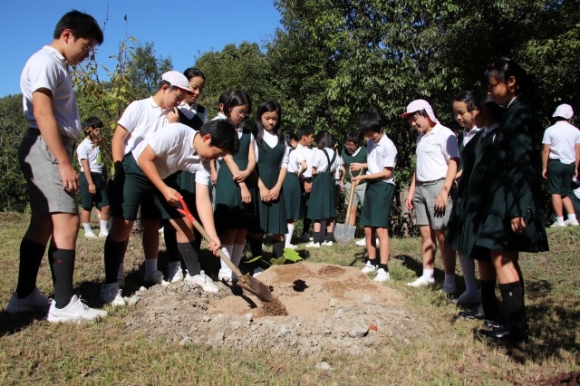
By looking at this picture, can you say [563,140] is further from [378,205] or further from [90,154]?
[90,154]

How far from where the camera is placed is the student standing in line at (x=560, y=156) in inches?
306

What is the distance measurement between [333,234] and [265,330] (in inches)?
203

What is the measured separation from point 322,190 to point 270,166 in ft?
9.26

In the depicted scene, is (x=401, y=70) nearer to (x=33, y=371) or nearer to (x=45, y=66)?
(x=45, y=66)

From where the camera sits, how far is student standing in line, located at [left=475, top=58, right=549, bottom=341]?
10.4ft

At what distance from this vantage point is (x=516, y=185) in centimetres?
319

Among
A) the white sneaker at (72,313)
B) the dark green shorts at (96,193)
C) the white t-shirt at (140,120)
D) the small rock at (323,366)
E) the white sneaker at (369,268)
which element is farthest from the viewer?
the dark green shorts at (96,193)

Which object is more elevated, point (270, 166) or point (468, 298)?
point (270, 166)

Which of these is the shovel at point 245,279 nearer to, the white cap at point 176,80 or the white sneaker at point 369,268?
the white cap at point 176,80

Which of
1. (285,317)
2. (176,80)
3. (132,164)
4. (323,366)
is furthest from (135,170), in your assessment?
(323,366)

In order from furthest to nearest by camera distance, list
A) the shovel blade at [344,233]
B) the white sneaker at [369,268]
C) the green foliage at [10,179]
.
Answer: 1. the green foliage at [10,179]
2. the shovel blade at [344,233]
3. the white sneaker at [369,268]

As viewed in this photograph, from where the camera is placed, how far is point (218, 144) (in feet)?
13.0

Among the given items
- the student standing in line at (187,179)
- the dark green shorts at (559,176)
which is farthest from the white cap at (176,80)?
the dark green shorts at (559,176)

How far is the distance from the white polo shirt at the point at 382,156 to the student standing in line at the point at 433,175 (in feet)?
1.17
